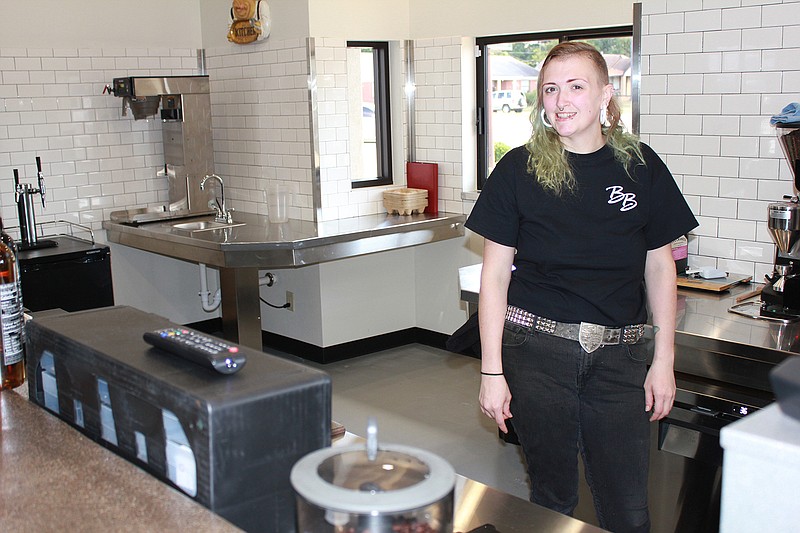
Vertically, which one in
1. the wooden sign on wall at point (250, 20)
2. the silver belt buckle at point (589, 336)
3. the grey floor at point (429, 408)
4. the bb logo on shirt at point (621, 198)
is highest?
the wooden sign on wall at point (250, 20)

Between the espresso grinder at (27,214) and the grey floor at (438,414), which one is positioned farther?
the espresso grinder at (27,214)

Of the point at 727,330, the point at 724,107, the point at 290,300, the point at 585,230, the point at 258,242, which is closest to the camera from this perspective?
the point at 585,230

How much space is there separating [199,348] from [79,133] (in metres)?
4.67

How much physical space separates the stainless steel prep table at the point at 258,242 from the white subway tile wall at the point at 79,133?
0.31 metres

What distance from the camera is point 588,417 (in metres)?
2.21

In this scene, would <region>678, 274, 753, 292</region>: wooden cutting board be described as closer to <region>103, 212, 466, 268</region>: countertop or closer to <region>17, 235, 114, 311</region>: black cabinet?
<region>103, 212, 466, 268</region>: countertop

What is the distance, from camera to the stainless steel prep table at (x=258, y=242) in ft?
15.2

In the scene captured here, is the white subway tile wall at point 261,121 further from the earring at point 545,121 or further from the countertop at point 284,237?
the earring at point 545,121

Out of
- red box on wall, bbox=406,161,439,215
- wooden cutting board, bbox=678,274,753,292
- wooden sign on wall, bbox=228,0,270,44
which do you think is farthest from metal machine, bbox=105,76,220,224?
wooden cutting board, bbox=678,274,753,292

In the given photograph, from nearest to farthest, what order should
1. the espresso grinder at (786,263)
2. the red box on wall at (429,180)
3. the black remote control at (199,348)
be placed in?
the black remote control at (199,348) < the espresso grinder at (786,263) < the red box on wall at (429,180)

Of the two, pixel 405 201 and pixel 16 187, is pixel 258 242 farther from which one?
pixel 16 187

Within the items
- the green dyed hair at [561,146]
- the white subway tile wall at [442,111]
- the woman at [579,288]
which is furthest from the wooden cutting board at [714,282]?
the white subway tile wall at [442,111]

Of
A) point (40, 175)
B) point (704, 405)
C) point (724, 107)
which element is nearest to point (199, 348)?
point (704, 405)

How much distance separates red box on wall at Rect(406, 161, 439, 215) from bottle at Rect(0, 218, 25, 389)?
396cm
